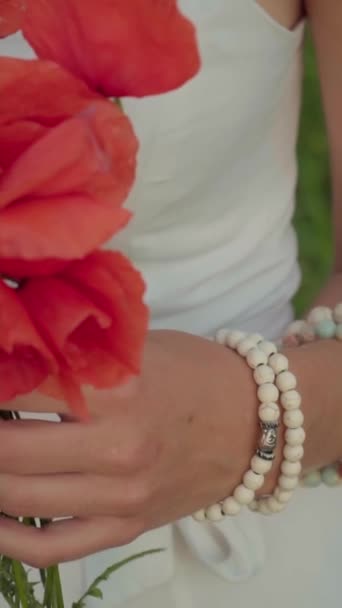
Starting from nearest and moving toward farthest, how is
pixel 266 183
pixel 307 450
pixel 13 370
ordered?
1. pixel 13 370
2. pixel 307 450
3. pixel 266 183

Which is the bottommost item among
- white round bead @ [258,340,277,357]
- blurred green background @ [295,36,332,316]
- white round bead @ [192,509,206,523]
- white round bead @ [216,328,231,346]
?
blurred green background @ [295,36,332,316]

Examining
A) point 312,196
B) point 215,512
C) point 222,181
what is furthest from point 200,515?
point 312,196

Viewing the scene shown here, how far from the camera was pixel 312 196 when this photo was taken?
179 cm

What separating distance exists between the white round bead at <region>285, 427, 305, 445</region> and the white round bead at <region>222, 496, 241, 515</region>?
0.15ft

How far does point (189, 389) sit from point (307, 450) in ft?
0.43

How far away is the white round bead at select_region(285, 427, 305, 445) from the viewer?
540mm

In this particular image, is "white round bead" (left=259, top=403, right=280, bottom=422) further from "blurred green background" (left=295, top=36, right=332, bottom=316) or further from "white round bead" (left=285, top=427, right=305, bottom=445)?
"blurred green background" (left=295, top=36, right=332, bottom=316)

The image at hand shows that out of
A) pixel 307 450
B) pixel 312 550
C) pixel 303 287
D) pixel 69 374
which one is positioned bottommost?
pixel 303 287

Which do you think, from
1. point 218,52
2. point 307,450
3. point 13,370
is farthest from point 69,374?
point 218,52

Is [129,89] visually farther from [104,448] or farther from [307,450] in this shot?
[307,450]

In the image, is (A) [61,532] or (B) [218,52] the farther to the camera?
(B) [218,52]

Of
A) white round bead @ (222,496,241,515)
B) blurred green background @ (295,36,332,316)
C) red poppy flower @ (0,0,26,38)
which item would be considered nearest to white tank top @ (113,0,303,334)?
white round bead @ (222,496,241,515)

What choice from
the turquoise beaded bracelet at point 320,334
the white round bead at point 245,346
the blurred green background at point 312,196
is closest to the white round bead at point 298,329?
the turquoise beaded bracelet at point 320,334

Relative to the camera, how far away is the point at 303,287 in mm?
1646
